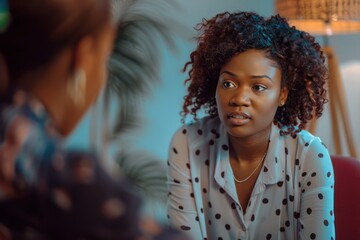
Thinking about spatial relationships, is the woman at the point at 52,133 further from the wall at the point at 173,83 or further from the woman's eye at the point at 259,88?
the wall at the point at 173,83

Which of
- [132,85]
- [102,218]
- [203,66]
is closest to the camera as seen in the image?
[102,218]

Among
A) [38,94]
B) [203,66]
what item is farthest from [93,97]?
[203,66]

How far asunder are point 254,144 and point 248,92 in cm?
17

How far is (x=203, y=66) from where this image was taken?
1166 mm

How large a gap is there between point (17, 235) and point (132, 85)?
71cm

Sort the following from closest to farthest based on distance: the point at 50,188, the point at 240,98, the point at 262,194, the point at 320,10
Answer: the point at 50,188
the point at 240,98
the point at 262,194
the point at 320,10

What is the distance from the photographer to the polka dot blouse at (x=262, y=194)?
44.6 inches

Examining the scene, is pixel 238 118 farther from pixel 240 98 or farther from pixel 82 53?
pixel 82 53

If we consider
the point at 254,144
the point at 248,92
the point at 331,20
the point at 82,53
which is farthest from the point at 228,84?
the point at 331,20

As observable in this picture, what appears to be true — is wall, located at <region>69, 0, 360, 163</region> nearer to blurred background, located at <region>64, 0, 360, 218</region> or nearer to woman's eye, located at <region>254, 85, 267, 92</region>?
blurred background, located at <region>64, 0, 360, 218</region>

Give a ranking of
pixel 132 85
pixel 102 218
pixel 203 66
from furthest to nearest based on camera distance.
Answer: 1. pixel 203 66
2. pixel 132 85
3. pixel 102 218

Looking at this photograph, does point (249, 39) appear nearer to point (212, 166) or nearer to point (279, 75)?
point (279, 75)

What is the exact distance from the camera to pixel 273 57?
1084mm

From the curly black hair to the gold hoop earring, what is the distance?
0.72 meters
